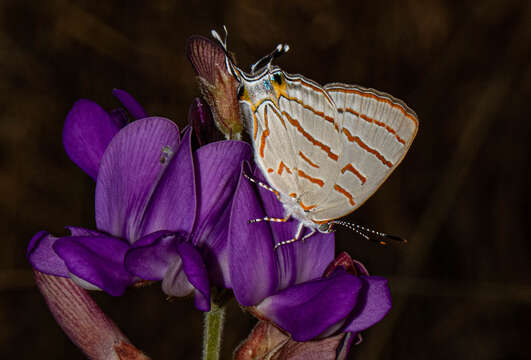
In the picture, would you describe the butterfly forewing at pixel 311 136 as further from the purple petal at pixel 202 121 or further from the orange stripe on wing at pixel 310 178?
the purple petal at pixel 202 121

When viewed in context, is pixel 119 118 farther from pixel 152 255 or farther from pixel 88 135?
pixel 152 255

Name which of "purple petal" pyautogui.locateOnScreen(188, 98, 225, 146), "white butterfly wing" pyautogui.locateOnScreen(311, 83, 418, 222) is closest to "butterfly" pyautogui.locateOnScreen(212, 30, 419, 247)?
"white butterfly wing" pyautogui.locateOnScreen(311, 83, 418, 222)

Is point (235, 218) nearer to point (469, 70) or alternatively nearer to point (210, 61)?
point (210, 61)

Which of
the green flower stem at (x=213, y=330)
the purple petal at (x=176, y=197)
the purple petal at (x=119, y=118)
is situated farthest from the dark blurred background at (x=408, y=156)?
the purple petal at (x=176, y=197)

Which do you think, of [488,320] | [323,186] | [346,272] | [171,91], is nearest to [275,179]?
[323,186]

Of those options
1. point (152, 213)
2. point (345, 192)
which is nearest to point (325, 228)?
point (345, 192)

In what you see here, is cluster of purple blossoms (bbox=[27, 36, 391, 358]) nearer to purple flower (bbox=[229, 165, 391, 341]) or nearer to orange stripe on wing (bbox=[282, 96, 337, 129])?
purple flower (bbox=[229, 165, 391, 341])

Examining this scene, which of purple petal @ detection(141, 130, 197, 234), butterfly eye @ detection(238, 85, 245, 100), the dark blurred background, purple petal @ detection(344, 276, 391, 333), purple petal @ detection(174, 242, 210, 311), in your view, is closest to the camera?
purple petal @ detection(174, 242, 210, 311)
